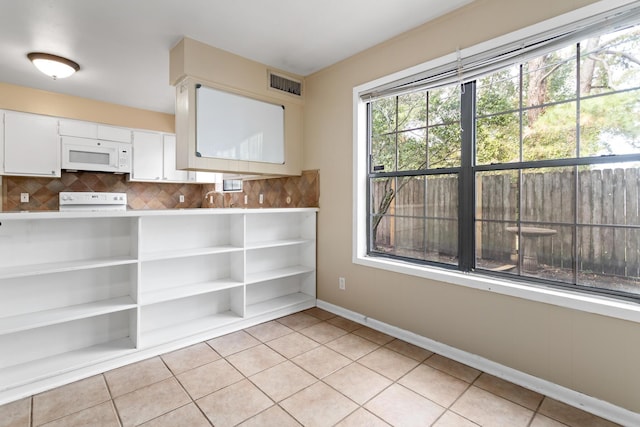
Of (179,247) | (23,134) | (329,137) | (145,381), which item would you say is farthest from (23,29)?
(145,381)

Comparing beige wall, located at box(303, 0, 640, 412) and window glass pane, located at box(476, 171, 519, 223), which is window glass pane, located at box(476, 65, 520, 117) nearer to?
beige wall, located at box(303, 0, 640, 412)

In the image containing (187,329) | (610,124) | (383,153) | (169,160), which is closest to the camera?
(610,124)

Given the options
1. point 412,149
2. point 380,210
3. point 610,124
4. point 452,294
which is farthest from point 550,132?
point 380,210

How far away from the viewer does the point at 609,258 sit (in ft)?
5.89

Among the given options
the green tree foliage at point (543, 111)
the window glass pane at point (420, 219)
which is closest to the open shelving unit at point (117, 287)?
the window glass pane at point (420, 219)

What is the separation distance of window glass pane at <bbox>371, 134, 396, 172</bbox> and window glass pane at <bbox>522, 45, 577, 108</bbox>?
1.06 m

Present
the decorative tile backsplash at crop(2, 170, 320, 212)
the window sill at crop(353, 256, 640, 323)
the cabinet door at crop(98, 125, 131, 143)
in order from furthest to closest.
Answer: the cabinet door at crop(98, 125, 131, 143), the decorative tile backsplash at crop(2, 170, 320, 212), the window sill at crop(353, 256, 640, 323)

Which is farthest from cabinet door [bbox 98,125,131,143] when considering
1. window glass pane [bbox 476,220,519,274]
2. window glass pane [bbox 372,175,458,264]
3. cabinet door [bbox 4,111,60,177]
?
window glass pane [bbox 476,220,519,274]

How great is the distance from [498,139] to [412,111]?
78 centimetres

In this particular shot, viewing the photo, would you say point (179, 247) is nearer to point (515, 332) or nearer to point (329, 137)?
point (329, 137)

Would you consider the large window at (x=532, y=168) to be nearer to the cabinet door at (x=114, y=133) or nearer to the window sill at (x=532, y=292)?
the window sill at (x=532, y=292)

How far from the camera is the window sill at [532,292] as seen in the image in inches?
66.1

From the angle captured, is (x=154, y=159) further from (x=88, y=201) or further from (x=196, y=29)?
(x=196, y=29)

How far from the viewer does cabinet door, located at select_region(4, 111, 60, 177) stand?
12.4 feet
